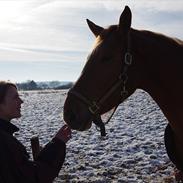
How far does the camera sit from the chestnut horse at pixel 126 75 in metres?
4.28

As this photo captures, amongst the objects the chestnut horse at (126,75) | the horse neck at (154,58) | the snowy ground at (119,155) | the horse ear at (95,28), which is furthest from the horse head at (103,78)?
the snowy ground at (119,155)

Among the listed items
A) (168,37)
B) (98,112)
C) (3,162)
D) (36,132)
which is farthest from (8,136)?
(36,132)

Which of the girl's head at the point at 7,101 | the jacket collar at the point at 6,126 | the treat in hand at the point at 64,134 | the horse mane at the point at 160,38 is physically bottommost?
the treat in hand at the point at 64,134

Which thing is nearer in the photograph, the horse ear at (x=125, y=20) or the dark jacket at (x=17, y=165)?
the dark jacket at (x=17, y=165)

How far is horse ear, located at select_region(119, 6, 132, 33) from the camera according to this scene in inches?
165

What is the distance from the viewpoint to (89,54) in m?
4.35

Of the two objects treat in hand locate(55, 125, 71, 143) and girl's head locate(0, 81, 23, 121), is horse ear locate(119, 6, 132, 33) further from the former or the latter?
girl's head locate(0, 81, 23, 121)

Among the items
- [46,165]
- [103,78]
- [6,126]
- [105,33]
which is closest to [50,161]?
[46,165]

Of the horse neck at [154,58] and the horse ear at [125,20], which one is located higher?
the horse ear at [125,20]

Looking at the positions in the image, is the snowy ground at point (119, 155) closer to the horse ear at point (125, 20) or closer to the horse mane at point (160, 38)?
the horse mane at point (160, 38)

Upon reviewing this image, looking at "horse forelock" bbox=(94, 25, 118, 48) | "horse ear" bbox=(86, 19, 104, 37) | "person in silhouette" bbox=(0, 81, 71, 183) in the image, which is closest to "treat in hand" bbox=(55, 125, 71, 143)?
"person in silhouette" bbox=(0, 81, 71, 183)

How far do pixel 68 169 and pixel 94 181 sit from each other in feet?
4.01

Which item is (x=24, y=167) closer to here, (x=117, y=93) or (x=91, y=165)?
(x=117, y=93)

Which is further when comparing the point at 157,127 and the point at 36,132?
the point at 36,132
